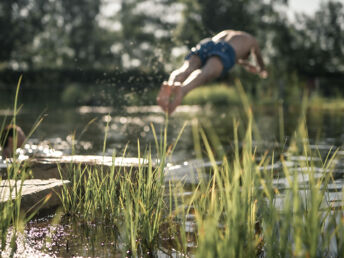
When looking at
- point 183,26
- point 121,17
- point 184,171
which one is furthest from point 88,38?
point 184,171

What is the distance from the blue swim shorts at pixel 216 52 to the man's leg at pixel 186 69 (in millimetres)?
56

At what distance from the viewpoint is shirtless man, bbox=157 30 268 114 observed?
379 centimetres

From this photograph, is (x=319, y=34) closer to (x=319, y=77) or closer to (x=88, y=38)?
(x=319, y=77)

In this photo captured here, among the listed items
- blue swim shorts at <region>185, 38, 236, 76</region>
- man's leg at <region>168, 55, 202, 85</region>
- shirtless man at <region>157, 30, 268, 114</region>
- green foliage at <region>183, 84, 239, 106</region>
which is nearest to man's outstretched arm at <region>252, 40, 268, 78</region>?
shirtless man at <region>157, 30, 268, 114</region>

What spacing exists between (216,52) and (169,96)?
1.34 meters

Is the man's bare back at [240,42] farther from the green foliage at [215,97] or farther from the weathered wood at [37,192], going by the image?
the green foliage at [215,97]

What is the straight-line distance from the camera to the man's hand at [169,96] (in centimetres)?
353

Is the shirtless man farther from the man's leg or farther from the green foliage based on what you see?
the green foliage

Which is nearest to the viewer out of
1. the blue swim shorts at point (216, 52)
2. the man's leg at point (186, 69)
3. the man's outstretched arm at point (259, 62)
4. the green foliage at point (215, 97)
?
the man's leg at point (186, 69)

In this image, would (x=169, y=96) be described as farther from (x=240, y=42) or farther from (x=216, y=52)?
(x=240, y=42)

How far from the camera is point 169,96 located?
3566 mm

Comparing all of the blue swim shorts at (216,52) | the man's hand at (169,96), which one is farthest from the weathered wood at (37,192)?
the blue swim shorts at (216,52)

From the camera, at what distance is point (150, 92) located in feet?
70.9

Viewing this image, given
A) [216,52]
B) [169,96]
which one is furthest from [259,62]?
[169,96]
